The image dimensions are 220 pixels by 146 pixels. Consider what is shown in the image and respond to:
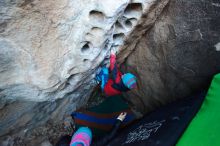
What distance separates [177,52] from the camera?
110 centimetres

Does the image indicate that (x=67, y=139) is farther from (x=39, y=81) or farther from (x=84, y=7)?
(x=84, y=7)

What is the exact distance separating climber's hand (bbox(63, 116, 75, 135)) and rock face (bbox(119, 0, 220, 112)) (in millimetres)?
373

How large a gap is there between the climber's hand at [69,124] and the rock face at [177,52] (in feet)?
1.22

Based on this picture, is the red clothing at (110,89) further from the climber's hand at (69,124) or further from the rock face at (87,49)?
the climber's hand at (69,124)

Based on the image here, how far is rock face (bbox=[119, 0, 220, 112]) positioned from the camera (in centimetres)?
97

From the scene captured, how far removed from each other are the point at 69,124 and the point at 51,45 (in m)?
0.61

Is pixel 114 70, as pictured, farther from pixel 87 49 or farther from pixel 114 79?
pixel 87 49

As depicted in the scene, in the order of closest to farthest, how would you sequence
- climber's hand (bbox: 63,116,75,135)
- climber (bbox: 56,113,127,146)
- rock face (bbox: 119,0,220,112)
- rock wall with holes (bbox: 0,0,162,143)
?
rock wall with holes (bbox: 0,0,162,143) → rock face (bbox: 119,0,220,112) → climber (bbox: 56,113,127,146) → climber's hand (bbox: 63,116,75,135)

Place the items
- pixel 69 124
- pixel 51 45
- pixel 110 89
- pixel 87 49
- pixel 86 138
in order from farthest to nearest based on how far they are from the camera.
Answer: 1. pixel 69 124
2. pixel 110 89
3. pixel 86 138
4. pixel 87 49
5. pixel 51 45

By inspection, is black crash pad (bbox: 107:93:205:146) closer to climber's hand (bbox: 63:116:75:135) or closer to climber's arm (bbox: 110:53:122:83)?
climber's arm (bbox: 110:53:122:83)

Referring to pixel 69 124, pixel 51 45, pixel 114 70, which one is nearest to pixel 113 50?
pixel 114 70

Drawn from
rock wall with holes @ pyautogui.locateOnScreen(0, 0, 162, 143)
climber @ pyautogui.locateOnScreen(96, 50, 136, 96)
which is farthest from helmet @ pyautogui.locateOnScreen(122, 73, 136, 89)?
rock wall with holes @ pyautogui.locateOnScreen(0, 0, 162, 143)

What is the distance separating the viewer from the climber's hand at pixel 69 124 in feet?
4.52

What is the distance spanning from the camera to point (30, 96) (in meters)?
1.03
